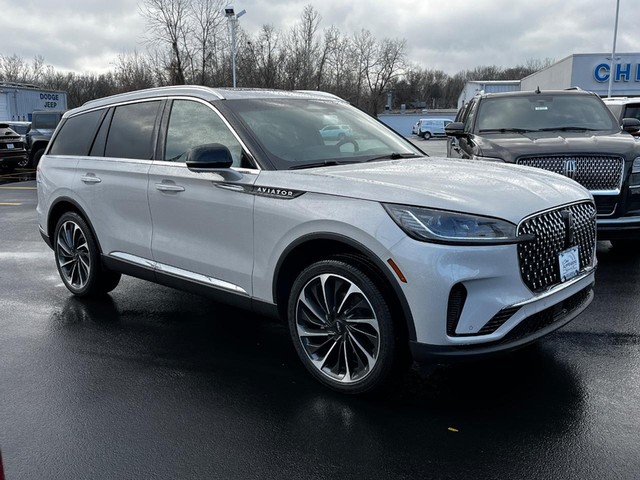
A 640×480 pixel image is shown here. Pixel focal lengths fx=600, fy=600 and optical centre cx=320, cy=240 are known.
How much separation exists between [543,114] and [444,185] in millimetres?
5015

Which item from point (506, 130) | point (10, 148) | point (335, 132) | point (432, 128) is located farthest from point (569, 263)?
point (432, 128)

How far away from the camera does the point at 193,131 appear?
14.4ft

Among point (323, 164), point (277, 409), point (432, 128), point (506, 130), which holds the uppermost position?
point (432, 128)

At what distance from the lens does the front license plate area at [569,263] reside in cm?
340

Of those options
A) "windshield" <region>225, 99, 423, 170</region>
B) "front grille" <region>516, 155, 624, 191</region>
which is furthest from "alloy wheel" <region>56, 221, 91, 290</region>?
"front grille" <region>516, 155, 624, 191</region>

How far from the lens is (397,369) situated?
3.34 m

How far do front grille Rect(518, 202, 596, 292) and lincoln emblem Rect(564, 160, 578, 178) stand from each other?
270 centimetres

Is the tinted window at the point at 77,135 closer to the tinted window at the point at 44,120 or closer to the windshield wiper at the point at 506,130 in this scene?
the windshield wiper at the point at 506,130

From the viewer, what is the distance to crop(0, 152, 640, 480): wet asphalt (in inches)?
112

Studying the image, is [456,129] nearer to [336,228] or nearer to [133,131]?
[133,131]

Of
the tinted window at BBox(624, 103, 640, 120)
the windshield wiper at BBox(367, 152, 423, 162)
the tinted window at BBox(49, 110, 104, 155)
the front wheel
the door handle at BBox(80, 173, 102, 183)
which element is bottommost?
the front wheel

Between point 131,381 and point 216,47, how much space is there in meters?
30.0

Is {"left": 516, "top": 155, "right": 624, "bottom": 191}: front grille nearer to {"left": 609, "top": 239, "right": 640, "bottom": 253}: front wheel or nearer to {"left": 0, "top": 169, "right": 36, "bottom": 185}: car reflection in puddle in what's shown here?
{"left": 609, "top": 239, "right": 640, "bottom": 253}: front wheel

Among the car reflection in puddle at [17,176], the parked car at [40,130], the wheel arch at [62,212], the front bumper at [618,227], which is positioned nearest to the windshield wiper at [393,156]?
the wheel arch at [62,212]
